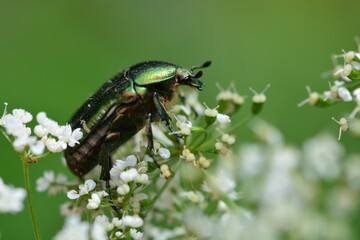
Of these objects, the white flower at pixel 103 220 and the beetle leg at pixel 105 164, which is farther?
the beetle leg at pixel 105 164

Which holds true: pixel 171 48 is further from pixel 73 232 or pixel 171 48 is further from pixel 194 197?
pixel 73 232

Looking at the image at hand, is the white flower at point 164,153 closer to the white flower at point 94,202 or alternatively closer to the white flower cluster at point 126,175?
the white flower cluster at point 126,175

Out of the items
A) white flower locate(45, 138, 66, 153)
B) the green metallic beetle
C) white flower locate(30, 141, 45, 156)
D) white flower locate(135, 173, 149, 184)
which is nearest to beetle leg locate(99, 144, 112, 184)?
the green metallic beetle

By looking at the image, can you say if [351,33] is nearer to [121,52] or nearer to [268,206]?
[121,52]

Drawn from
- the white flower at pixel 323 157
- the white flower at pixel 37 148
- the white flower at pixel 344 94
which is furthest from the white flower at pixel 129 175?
A: the white flower at pixel 344 94

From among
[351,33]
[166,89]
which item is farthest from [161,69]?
[351,33]

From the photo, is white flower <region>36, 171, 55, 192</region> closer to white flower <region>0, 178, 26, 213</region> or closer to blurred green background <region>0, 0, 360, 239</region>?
white flower <region>0, 178, 26, 213</region>
